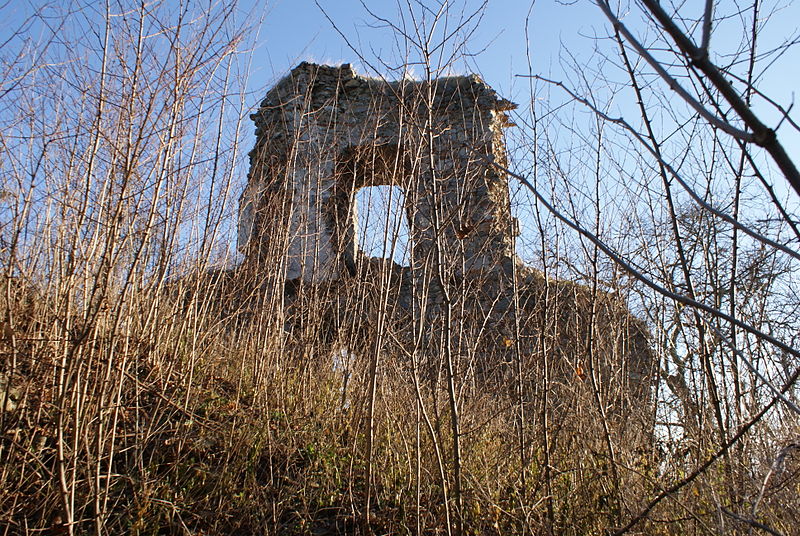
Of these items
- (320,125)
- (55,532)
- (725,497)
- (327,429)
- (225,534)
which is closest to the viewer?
(55,532)

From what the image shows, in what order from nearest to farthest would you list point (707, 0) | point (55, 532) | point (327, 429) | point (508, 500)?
1. point (707, 0)
2. point (55, 532)
3. point (508, 500)
4. point (327, 429)

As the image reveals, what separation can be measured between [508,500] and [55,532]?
1993 mm

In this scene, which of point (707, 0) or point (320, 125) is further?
point (320, 125)

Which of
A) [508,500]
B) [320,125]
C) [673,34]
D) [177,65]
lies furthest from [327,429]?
[320,125]

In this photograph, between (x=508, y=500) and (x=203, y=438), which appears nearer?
(x=508, y=500)

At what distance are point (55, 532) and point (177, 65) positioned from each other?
193 centimetres

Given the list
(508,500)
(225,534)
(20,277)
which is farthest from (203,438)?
(508,500)

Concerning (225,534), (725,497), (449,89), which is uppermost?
(449,89)

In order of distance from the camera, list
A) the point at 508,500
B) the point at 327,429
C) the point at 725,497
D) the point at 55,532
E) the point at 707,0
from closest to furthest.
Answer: the point at 707,0
the point at 55,532
the point at 725,497
the point at 508,500
the point at 327,429

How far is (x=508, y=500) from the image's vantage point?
10.0ft

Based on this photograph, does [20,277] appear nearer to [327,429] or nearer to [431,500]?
[327,429]

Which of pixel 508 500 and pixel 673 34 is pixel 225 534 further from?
pixel 673 34

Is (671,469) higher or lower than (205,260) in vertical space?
lower

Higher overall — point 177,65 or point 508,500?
point 177,65
